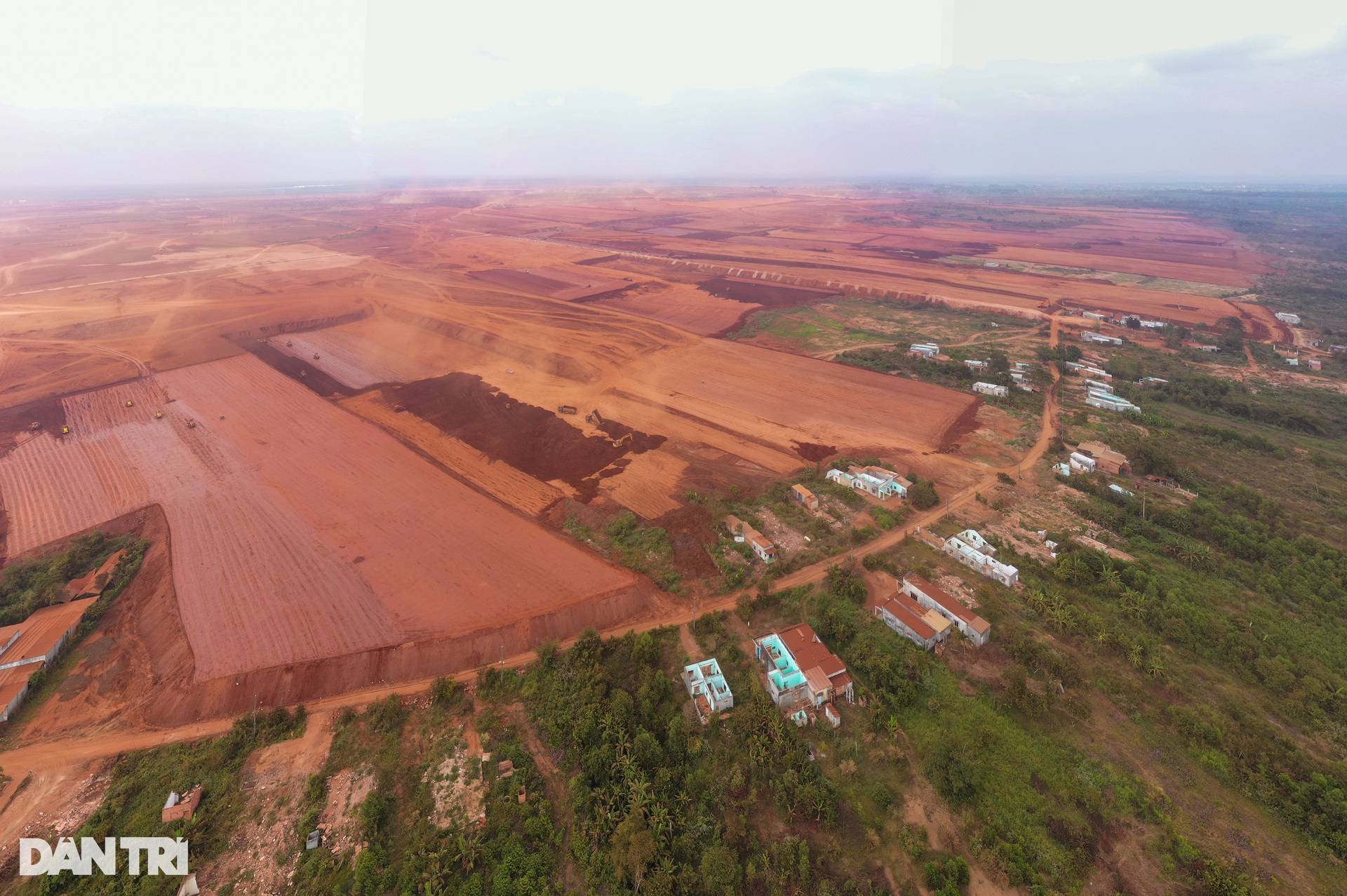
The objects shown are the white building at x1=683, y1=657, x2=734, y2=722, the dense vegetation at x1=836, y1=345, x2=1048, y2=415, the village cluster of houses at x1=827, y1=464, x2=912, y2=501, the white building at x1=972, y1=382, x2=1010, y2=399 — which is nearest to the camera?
the white building at x1=683, y1=657, x2=734, y2=722

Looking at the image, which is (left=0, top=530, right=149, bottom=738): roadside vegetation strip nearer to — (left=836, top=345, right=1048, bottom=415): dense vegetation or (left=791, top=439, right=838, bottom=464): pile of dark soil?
(left=791, top=439, right=838, bottom=464): pile of dark soil

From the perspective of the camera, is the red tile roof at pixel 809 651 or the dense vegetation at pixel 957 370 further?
the dense vegetation at pixel 957 370

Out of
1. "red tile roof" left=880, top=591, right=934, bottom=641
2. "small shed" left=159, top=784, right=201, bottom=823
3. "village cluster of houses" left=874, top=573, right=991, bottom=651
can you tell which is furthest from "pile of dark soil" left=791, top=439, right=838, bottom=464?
"small shed" left=159, top=784, right=201, bottom=823

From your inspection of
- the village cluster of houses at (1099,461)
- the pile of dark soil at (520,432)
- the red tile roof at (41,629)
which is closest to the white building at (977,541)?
the village cluster of houses at (1099,461)

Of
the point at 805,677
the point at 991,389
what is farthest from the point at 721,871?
the point at 991,389

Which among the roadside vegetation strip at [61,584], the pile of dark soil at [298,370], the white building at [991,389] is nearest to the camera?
the roadside vegetation strip at [61,584]

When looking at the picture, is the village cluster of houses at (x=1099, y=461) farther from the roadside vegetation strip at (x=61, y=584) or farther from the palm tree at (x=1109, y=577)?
the roadside vegetation strip at (x=61, y=584)
